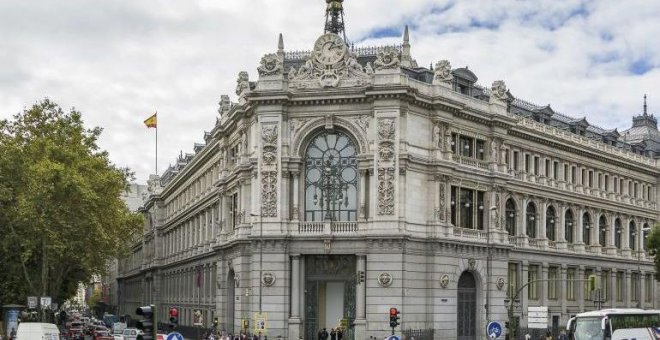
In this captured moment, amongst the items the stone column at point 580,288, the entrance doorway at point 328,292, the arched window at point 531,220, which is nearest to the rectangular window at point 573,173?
the stone column at point 580,288

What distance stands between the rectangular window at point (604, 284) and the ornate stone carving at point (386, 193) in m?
33.7

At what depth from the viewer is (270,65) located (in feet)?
236

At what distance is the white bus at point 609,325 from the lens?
54.1 metres

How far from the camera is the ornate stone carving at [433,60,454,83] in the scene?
73688 mm

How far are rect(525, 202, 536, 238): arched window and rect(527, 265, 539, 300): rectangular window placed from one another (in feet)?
8.95

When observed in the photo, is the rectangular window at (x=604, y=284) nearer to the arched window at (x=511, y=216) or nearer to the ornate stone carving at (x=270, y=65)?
the arched window at (x=511, y=216)

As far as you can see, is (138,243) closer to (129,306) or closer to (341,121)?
(129,306)

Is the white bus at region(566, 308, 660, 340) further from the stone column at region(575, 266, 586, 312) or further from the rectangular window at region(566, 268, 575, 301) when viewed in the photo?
the stone column at region(575, 266, 586, 312)

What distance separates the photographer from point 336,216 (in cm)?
7125

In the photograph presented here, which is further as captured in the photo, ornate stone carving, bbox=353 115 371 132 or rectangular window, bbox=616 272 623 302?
rectangular window, bbox=616 272 623 302

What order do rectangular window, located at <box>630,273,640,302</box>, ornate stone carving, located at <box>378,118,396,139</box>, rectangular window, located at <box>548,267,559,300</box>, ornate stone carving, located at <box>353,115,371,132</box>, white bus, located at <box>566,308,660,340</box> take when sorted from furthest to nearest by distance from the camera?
rectangular window, located at <box>630,273,640,302</box> → rectangular window, located at <box>548,267,559,300</box> → ornate stone carving, located at <box>353,115,371,132</box> → ornate stone carving, located at <box>378,118,396,139</box> → white bus, located at <box>566,308,660,340</box>

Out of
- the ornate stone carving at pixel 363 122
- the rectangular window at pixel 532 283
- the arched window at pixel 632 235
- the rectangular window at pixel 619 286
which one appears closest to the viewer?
the ornate stone carving at pixel 363 122

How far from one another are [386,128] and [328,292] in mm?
12035

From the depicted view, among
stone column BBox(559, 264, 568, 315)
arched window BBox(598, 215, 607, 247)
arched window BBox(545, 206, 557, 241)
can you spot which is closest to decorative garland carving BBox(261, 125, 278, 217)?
arched window BBox(545, 206, 557, 241)
